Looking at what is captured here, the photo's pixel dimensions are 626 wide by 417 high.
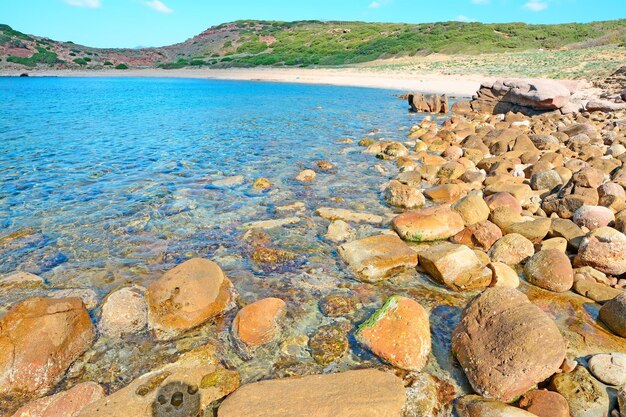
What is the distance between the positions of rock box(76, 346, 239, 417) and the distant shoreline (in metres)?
28.7

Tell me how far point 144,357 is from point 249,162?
7.80 meters

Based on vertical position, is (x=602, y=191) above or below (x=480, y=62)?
below

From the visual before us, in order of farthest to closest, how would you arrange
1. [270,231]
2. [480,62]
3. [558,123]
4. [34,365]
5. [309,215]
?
[480,62] → [558,123] → [309,215] → [270,231] → [34,365]

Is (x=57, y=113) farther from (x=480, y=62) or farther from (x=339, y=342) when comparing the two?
(x=480, y=62)

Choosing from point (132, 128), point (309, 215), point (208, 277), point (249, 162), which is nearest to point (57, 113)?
point (132, 128)

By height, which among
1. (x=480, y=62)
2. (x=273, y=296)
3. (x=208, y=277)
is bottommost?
(x=273, y=296)

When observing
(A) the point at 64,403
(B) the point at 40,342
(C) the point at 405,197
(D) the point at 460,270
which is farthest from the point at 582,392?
(C) the point at 405,197

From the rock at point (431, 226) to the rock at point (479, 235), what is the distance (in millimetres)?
98

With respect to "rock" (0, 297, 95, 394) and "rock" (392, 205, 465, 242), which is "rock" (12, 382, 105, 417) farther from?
"rock" (392, 205, 465, 242)

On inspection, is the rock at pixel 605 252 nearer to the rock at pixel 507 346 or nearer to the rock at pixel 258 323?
the rock at pixel 507 346

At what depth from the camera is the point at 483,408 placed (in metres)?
3.05

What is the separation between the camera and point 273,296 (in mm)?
4781

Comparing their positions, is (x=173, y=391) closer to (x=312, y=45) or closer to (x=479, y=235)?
(x=479, y=235)

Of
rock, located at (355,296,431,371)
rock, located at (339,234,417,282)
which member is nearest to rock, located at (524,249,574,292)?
rock, located at (339,234,417,282)
